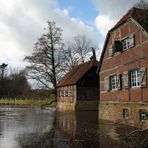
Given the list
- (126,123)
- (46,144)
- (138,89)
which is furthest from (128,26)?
(46,144)

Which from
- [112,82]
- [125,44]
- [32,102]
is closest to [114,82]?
[112,82]

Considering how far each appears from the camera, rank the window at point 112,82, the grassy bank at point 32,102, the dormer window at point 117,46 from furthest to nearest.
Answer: the grassy bank at point 32,102, the window at point 112,82, the dormer window at point 117,46

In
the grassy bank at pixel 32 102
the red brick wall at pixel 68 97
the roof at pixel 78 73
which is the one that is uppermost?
the roof at pixel 78 73

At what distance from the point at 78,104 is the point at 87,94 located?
1.69m

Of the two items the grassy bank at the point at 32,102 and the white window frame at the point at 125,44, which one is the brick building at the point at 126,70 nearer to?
the white window frame at the point at 125,44

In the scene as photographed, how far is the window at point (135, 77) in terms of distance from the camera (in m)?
22.7

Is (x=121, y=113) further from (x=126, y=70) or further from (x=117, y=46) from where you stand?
(x=117, y=46)

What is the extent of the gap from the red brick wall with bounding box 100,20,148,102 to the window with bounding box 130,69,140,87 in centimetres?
29

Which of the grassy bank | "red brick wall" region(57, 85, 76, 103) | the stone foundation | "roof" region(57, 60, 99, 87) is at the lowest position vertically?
the stone foundation

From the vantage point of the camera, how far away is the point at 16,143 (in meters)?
15.5

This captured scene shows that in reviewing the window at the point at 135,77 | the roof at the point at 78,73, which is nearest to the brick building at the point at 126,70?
the window at the point at 135,77

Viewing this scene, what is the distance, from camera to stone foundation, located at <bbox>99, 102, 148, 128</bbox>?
21.8m

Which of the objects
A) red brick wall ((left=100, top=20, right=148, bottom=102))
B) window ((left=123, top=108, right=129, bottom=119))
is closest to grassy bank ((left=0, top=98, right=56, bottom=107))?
red brick wall ((left=100, top=20, right=148, bottom=102))

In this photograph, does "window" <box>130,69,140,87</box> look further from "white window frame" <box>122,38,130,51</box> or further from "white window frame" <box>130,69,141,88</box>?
"white window frame" <box>122,38,130,51</box>
